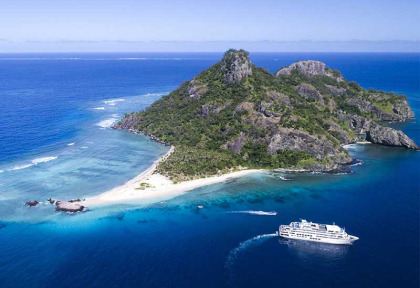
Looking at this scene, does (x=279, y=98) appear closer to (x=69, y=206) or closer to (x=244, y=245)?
(x=244, y=245)

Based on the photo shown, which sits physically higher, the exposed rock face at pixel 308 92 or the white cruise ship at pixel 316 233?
the exposed rock face at pixel 308 92

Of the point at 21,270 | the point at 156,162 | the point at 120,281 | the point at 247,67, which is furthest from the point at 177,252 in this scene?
the point at 247,67

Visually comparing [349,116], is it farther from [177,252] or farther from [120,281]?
[120,281]

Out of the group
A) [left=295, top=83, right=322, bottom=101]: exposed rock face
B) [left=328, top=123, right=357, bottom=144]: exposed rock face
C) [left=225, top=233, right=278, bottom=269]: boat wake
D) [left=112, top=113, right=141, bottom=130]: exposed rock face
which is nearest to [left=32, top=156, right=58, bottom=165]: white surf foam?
[left=112, top=113, right=141, bottom=130]: exposed rock face

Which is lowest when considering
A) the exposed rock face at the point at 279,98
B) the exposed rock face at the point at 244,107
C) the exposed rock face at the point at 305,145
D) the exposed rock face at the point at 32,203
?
the exposed rock face at the point at 32,203

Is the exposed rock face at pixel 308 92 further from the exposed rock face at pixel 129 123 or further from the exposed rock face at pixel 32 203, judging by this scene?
the exposed rock face at pixel 32 203

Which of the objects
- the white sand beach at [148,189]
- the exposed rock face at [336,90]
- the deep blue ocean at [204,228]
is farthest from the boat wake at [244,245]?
the exposed rock face at [336,90]

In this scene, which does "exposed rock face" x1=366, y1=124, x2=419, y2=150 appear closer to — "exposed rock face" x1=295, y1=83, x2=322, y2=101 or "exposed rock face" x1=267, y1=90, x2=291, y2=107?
"exposed rock face" x1=295, y1=83, x2=322, y2=101
